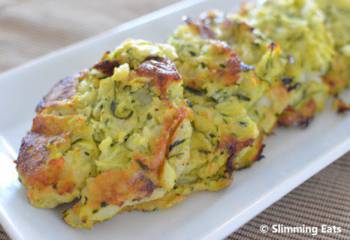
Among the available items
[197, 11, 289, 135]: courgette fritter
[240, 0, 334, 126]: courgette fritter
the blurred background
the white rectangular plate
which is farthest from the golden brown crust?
the blurred background

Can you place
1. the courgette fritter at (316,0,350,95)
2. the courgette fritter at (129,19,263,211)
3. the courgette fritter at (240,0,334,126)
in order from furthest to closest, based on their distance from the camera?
1. the courgette fritter at (316,0,350,95)
2. the courgette fritter at (240,0,334,126)
3. the courgette fritter at (129,19,263,211)

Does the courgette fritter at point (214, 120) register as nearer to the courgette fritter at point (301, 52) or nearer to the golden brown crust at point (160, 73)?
the golden brown crust at point (160, 73)

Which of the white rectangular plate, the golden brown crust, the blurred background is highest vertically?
the golden brown crust

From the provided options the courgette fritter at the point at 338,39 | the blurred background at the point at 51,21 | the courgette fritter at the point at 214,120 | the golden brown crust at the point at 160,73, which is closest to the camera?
the golden brown crust at the point at 160,73

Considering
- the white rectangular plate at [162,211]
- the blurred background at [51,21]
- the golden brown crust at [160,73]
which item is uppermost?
the golden brown crust at [160,73]

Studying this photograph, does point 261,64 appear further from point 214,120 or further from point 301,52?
point 214,120

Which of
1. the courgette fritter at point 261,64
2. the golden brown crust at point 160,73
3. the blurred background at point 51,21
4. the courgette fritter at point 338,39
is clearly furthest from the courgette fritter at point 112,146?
the blurred background at point 51,21

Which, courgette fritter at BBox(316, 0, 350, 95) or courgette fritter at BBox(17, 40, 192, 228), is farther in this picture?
courgette fritter at BBox(316, 0, 350, 95)

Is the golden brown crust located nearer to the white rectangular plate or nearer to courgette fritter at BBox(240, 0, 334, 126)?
the white rectangular plate
